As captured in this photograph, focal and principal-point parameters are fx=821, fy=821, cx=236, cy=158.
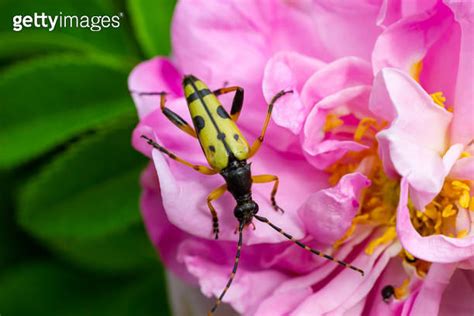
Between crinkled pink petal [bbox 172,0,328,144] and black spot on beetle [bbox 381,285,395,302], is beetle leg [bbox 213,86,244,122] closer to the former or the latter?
crinkled pink petal [bbox 172,0,328,144]

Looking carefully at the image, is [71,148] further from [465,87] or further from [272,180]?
[465,87]

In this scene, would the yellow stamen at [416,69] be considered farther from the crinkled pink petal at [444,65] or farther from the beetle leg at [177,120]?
the beetle leg at [177,120]

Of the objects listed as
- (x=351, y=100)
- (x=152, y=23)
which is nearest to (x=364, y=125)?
(x=351, y=100)

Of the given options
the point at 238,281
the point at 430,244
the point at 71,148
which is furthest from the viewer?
the point at 71,148

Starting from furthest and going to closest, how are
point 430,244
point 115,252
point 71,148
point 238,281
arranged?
point 115,252
point 71,148
point 238,281
point 430,244

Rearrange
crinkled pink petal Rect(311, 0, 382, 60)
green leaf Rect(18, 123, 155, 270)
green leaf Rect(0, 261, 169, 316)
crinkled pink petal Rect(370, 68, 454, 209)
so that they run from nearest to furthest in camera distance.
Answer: crinkled pink petal Rect(370, 68, 454, 209) < crinkled pink petal Rect(311, 0, 382, 60) < green leaf Rect(18, 123, 155, 270) < green leaf Rect(0, 261, 169, 316)

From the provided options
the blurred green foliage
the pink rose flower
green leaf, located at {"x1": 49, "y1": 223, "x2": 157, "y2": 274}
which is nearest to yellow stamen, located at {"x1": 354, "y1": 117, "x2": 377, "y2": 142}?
the pink rose flower
